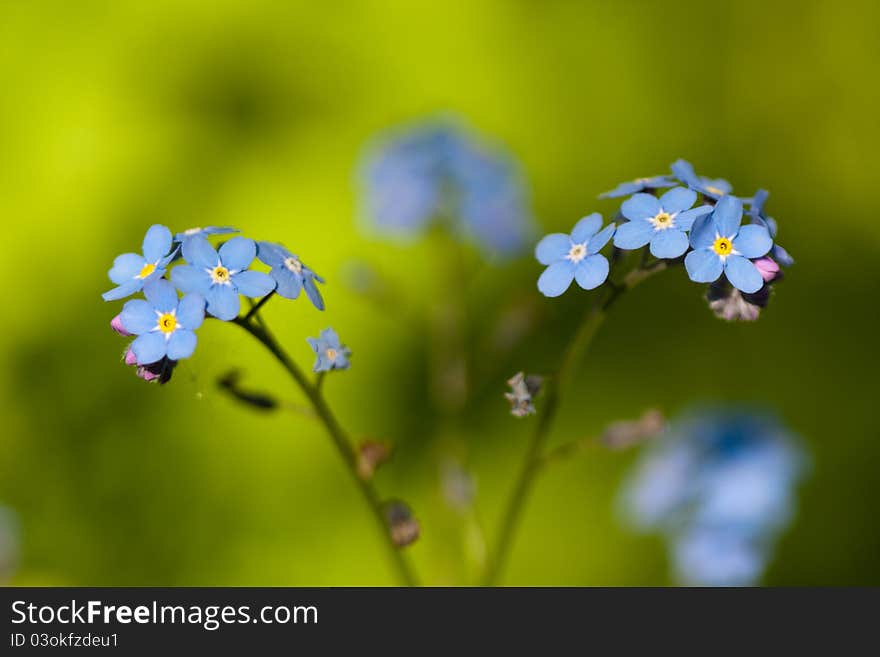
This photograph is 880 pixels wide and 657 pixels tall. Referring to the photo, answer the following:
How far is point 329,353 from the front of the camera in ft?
5.05

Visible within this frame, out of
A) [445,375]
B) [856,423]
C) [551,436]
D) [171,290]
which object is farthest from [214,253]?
[856,423]

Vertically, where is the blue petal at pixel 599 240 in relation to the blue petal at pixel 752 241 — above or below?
above

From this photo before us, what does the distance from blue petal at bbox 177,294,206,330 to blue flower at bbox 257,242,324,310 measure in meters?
0.12

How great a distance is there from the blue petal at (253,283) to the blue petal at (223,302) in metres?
0.02

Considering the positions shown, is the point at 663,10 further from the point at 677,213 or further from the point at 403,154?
the point at 677,213

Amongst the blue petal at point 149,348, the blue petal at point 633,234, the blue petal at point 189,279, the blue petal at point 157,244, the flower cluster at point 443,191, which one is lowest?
the blue petal at point 149,348

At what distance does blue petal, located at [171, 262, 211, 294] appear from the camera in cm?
139

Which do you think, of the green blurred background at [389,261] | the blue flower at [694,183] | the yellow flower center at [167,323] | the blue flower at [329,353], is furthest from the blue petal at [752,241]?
the green blurred background at [389,261]

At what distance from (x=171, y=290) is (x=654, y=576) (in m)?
2.50

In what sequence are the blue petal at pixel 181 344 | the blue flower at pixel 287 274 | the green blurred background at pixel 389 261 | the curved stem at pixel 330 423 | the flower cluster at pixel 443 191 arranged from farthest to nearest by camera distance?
the green blurred background at pixel 389 261 → the flower cluster at pixel 443 191 → the curved stem at pixel 330 423 → the blue flower at pixel 287 274 → the blue petal at pixel 181 344

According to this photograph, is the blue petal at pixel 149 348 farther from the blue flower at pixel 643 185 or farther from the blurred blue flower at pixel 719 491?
the blurred blue flower at pixel 719 491

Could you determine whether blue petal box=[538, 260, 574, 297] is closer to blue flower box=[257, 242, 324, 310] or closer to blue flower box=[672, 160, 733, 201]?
blue flower box=[672, 160, 733, 201]

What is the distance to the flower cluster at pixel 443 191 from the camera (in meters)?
2.89

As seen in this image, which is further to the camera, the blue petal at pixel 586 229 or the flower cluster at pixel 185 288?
the blue petal at pixel 586 229
